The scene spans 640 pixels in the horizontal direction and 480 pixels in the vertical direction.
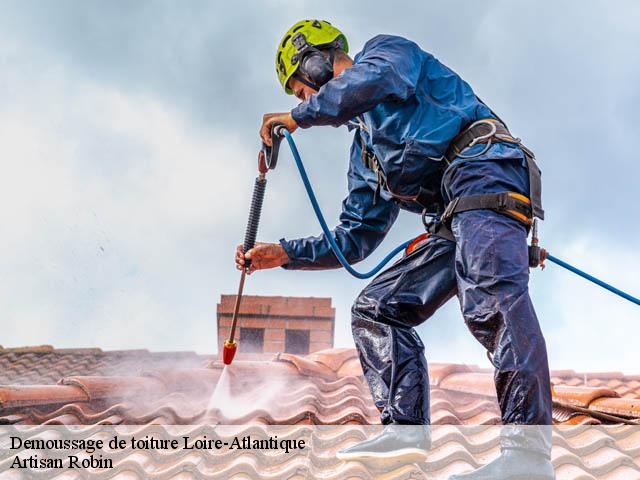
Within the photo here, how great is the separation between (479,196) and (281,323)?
179 inches

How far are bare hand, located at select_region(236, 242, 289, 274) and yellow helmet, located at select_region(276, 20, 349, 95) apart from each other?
0.78 m

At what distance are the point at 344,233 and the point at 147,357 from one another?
4221 mm

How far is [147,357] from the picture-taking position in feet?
24.0

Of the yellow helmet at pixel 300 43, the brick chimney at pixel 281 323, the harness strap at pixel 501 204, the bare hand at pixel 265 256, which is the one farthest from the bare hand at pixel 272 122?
the brick chimney at pixel 281 323

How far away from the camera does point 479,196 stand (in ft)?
9.09

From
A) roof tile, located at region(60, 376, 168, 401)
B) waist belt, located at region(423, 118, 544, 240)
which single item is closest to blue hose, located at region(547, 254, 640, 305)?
waist belt, located at region(423, 118, 544, 240)

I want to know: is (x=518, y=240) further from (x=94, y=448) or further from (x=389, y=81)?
(x=94, y=448)

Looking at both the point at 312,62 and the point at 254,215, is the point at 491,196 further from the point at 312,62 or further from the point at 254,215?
the point at 254,215

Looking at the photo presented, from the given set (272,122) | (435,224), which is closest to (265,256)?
(272,122)

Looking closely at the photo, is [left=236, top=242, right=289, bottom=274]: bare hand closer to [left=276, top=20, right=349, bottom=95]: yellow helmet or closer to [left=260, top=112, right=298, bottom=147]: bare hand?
[left=260, top=112, right=298, bottom=147]: bare hand

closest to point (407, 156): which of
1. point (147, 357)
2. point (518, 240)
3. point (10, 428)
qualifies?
point (518, 240)

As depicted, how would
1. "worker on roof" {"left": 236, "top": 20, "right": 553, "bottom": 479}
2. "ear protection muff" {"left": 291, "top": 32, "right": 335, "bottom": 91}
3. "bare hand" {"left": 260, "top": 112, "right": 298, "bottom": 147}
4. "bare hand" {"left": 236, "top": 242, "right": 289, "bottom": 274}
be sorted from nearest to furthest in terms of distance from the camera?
"worker on roof" {"left": 236, "top": 20, "right": 553, "bottom": 479} → "bare hand" {"left": 260, "top": 112, "right": 298, "bottom": 147} → "ear protection muff" {"left": 291, "top": 32, "right": 335, "bottom": 91} → "bare hand" {"left": 236, "top": 242, "right": 289, "bottom": 274}

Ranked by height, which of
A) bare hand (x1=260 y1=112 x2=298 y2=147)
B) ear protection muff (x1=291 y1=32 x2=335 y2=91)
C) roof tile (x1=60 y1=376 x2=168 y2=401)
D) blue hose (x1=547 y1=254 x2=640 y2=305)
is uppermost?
ear protection muff (x1=291 y1=32 x2=335 y2=91)

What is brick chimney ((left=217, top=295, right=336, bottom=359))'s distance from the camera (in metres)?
7.07
